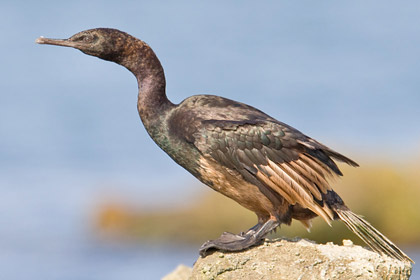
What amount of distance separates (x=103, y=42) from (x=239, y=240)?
2.48 metres

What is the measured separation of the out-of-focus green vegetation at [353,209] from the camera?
18234 mm

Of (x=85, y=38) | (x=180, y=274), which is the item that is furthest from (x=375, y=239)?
(x=85, y=38)

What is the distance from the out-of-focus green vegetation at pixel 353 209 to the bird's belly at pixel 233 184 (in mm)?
9217

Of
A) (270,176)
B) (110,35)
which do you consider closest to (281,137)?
(270,176)

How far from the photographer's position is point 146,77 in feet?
27.9

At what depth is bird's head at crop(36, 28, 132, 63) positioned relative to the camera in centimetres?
841

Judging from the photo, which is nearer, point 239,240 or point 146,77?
point 239,240

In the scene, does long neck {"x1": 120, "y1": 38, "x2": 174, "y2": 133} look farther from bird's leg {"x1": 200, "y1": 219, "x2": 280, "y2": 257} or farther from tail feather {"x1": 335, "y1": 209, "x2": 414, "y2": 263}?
tail feather {"x1": 335, "y1": 209, "x2": 414, "y2": 263}

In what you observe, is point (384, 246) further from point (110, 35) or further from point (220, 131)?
point (110, 35)

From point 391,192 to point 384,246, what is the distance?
447 inches

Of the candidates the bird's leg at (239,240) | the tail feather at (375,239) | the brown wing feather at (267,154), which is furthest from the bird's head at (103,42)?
the tail feather at (375,239)

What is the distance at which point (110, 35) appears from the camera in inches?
332

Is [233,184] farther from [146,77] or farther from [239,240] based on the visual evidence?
[146,77]

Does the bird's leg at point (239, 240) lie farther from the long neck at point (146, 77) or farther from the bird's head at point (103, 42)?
the bird's head at point (103, 42)
